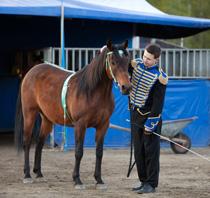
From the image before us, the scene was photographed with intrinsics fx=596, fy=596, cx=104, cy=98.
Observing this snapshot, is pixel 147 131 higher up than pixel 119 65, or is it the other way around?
pixel 119 65

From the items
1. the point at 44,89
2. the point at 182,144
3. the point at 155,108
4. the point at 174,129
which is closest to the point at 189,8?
the point at 182,144

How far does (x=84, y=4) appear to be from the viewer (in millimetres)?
12406

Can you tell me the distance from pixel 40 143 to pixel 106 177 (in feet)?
3.55

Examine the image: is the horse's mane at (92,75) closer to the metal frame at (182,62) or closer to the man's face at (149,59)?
the man's face at (149,59)

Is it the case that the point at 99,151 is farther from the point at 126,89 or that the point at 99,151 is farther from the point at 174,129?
the point at 174,129

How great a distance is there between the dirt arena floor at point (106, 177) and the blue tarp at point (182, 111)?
42 centimetres

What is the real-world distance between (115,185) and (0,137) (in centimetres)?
745

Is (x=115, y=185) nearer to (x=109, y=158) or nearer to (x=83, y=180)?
(x=83, y=180)

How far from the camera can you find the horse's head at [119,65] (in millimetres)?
6988

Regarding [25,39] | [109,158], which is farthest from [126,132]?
[25,39]

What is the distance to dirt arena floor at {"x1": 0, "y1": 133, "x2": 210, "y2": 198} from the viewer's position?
727 centimetres

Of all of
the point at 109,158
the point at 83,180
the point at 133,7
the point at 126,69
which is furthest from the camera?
the point at 133,7

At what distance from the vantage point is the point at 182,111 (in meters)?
12.4

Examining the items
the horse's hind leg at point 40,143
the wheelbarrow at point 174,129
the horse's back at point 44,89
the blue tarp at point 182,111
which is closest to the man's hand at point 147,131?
the horse's back at point 44,89
